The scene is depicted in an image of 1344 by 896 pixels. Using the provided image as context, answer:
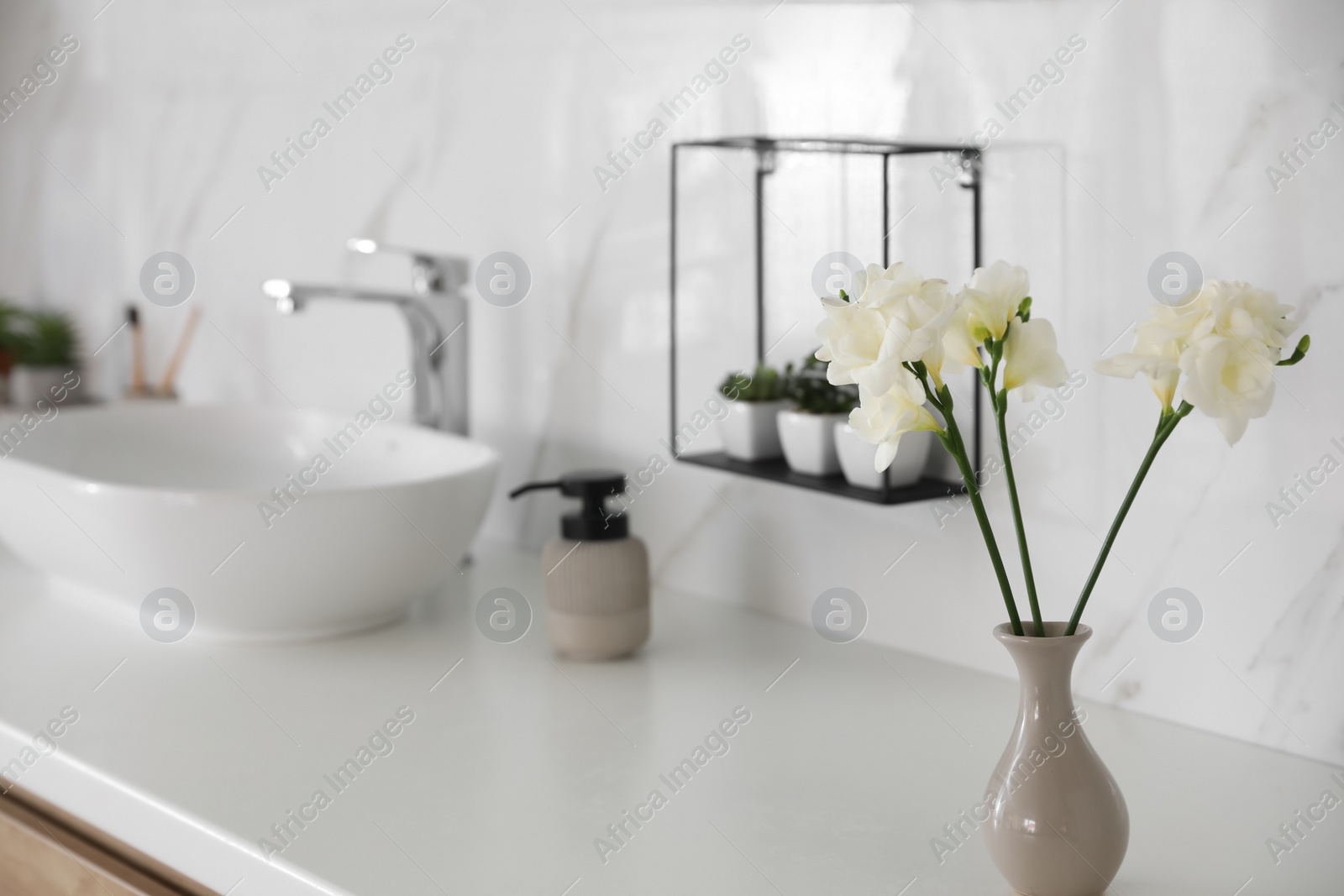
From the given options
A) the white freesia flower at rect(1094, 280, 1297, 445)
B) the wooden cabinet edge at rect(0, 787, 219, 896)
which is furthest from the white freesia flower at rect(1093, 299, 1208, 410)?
the wooden cabinet edge at rect(0, 787, 219, 896)

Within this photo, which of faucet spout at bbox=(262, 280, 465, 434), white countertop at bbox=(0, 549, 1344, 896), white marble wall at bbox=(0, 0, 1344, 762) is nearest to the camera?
white countertop at bbox=(0, 549, 1344, 896)

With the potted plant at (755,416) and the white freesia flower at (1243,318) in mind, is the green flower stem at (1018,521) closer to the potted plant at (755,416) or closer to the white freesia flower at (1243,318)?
the white freesia flower at (1243,318)

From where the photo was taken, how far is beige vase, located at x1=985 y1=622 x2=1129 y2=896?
70 centimetres

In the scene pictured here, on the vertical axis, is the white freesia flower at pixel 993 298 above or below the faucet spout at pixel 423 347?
above

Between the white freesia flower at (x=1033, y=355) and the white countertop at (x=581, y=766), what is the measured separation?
283 millimetres

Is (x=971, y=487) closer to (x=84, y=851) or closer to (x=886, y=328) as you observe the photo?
(x=886, y=328)

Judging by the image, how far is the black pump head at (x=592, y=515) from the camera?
1.13 meters

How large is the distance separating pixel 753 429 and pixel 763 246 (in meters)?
0.18

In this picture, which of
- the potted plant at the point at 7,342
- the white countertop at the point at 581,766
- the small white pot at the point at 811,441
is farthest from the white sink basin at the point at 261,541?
the potted plant at the point at 7,342

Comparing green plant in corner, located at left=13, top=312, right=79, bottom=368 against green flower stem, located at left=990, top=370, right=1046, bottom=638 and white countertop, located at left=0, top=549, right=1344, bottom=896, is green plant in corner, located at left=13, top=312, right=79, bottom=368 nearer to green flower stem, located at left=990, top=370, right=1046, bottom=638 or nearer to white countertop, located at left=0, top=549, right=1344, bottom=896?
white countertop, located at left=0, top=549, right=1344, bottom=896

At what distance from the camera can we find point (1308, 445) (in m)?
0.87

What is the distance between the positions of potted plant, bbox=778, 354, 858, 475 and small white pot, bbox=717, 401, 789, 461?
0.02 m

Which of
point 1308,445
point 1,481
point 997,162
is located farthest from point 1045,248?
point 1,481

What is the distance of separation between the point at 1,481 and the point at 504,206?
0.58 meters
